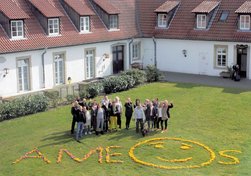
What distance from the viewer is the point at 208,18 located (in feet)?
138

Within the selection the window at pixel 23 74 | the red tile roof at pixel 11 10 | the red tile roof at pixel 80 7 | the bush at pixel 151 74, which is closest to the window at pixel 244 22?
the bush at pixel 151 74

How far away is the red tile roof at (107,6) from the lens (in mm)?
41809

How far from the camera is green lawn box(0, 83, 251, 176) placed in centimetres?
2077

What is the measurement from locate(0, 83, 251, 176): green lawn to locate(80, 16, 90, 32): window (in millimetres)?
10178

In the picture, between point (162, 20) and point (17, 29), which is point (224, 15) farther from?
point (17, 29)

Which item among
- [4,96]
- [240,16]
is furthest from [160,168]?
[240,16]

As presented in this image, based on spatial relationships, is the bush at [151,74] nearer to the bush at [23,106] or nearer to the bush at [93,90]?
the bush at [93,90]

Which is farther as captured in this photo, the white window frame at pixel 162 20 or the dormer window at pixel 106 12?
the white window frame at pixel 162 20

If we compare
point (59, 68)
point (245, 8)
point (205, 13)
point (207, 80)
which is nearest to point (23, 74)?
point (59, 68)

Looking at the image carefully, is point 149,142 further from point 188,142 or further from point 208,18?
point 208,18

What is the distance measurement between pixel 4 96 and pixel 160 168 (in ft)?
53.6

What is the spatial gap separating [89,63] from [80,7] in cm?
475

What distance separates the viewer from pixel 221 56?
4166 cm

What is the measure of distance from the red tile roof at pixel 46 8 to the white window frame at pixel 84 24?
262cm
